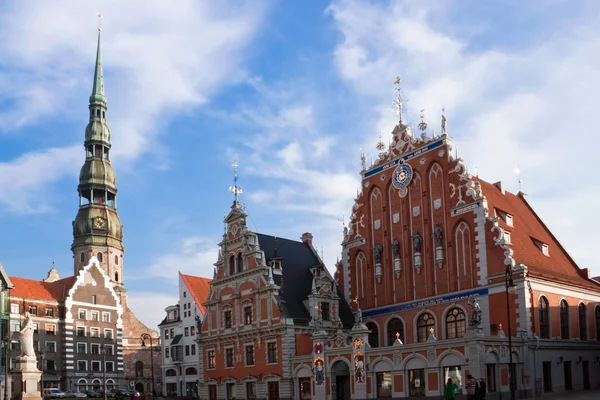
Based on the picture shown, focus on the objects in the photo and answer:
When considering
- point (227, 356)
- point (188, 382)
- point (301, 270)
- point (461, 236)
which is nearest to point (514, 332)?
point (461, 236)

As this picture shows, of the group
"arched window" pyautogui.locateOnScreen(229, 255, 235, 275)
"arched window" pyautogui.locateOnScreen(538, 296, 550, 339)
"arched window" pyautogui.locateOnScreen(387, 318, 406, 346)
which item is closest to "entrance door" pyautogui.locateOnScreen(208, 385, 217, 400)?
"arched window" pyautogui.locateOnScreen(229, 255, 235, 275)

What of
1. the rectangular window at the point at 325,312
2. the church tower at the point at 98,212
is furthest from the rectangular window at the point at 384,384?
the church tower at the point at 98,212

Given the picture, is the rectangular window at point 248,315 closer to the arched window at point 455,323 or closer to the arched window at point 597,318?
the arched window at point 455,323

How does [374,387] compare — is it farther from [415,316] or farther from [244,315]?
[244,315]

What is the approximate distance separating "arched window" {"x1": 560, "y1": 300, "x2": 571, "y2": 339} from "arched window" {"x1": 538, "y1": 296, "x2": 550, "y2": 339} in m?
1.96

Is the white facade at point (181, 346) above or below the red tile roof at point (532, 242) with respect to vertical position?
below

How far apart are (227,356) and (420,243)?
17.5 metres

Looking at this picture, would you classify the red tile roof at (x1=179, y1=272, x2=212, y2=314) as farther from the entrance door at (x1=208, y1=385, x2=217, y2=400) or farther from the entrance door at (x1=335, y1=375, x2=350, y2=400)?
the entrance door at (x1=335, y1=375, x2=350, y2=400)

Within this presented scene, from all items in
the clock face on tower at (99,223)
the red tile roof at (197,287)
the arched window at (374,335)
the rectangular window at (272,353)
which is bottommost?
the rectangular window at (272,353)

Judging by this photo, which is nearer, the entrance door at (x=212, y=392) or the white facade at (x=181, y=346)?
the entrance door at (x=212, y=392)

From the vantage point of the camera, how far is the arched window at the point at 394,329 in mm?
50406

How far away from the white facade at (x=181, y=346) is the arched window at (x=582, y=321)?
4225cm

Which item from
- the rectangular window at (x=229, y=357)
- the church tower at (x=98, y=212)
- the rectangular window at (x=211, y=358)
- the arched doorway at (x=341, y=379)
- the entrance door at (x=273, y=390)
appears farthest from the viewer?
the church tower at (x=98, y=212)

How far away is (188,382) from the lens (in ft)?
264
